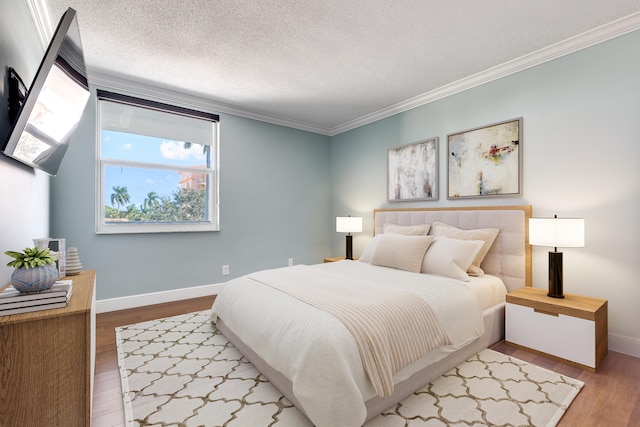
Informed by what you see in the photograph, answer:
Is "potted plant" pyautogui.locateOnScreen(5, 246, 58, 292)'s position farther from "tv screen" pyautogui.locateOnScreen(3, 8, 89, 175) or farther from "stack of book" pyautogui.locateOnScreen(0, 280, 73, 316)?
"tv screen" pyautogui.locateOnScreen(3, 8, 89, 175)

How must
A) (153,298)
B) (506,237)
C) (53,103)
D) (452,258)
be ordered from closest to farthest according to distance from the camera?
(53,103), (452,258), (506,237), (153,298)

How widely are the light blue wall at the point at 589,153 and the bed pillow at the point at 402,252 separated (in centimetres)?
88

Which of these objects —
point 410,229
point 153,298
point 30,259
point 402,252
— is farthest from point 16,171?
point 410,229

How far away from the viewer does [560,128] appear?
2.61 metres

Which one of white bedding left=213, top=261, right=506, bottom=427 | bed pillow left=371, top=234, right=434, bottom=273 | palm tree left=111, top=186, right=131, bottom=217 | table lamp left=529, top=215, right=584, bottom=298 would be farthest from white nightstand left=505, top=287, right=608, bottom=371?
palm tree left=111, top=186, right=131, bottom=217

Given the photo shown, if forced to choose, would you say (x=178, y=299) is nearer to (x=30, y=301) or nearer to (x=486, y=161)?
(x=30, y=301)

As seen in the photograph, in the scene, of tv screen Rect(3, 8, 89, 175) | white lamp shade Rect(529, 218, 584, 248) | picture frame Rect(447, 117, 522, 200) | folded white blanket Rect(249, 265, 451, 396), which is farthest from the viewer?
picture frame Rect(447, 117, 522, 200)

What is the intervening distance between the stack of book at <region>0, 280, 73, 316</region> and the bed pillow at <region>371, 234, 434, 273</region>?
8.18 feet

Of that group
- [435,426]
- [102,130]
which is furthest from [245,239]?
[435,426]

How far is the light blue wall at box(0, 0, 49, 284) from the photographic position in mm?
1500

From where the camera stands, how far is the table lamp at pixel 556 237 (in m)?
2.20

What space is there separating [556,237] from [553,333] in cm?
72

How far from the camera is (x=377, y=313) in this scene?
66.6 inches

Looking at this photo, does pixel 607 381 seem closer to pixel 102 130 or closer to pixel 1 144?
pixel 1 144
